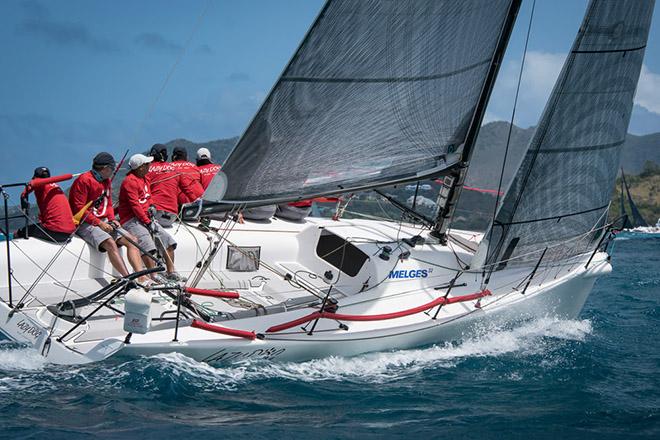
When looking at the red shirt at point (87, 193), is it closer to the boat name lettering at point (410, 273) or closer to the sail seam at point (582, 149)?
the boat name lettering at point (410, 273)

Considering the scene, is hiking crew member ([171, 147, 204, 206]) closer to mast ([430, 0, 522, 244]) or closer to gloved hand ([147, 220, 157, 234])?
gloved hand ([147, 220, 157, 234])

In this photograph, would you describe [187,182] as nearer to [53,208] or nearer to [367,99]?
[53,208]

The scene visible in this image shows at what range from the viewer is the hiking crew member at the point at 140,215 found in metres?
7.18

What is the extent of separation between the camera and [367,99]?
638cm

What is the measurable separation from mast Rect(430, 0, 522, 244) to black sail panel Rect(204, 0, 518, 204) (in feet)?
0.35

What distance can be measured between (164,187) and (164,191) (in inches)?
2.1

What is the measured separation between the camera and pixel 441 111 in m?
6.96

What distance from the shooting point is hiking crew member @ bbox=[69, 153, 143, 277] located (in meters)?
6.95

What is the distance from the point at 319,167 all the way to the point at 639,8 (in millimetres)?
4075

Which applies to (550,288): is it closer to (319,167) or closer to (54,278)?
(319,167)

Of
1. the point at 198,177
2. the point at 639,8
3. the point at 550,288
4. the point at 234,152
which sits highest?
the point at 639,8

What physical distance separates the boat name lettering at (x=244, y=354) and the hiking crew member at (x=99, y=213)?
1.55 meters

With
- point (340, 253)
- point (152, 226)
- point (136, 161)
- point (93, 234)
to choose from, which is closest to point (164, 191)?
point (152, 226)

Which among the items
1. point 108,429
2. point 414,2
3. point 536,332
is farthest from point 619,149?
point 108,429
